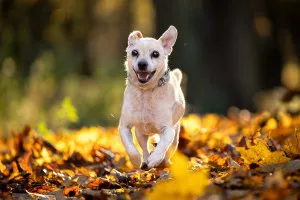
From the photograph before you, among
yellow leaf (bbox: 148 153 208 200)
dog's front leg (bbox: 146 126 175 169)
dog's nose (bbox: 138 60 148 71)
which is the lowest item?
dog's front leg (bbox: 146 126 175 169)

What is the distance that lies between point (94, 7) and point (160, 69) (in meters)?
14.0

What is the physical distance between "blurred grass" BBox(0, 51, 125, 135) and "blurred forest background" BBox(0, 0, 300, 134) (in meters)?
0.02

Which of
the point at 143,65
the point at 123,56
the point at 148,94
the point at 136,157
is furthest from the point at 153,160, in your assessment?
the point at 123,56

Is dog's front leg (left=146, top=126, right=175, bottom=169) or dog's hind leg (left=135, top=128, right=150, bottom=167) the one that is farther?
dog's hind leg (left=135, top=128, right=150, bottom=167)

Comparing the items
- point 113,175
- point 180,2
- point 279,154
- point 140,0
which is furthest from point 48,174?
point 140,0

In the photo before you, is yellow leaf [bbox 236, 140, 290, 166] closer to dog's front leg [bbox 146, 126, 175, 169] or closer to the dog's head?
dog's front leg [bbox 146, 126, 175, 169]

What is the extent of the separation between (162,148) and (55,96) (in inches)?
496

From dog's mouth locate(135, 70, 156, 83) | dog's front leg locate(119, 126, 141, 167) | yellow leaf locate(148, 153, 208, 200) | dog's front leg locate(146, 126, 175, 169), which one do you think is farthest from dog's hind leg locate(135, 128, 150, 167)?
yellow leaf locate(148, 153, 208, 200)

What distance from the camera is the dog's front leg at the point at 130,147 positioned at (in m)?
5.89

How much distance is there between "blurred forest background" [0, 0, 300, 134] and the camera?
13844 mm

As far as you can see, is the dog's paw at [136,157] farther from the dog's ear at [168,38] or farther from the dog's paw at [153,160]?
the dog's ear at [168,38]

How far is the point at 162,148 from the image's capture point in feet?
19.0

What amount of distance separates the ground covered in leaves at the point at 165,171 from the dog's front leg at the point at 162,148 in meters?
0.08

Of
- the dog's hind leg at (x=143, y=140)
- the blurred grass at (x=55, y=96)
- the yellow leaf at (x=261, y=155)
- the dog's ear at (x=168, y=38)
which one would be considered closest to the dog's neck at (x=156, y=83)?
the dog's ear at (x=168, y=38)
